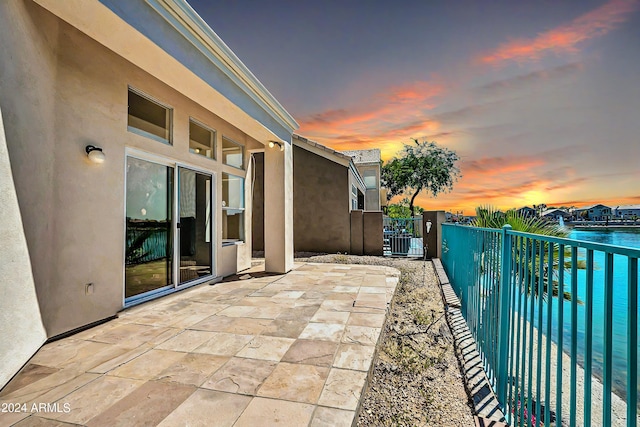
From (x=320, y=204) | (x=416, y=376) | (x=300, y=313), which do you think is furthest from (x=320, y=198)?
(x=416, y=376)

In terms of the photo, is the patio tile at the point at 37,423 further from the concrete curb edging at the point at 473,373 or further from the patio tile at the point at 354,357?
the concrete curb edging at the point at 473,373

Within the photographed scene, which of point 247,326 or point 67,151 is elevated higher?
point 67,151

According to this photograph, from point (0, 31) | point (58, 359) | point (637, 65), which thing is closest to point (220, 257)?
point (58, 359)

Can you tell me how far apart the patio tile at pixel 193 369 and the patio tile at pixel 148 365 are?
0.08m

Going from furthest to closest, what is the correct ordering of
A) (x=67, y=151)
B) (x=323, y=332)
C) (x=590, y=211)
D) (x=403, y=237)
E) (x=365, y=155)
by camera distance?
(x=365, y=155) < (x=590, y=211) < (x=403, y=237) < (x=323, y=332) < (x=67, y=151)

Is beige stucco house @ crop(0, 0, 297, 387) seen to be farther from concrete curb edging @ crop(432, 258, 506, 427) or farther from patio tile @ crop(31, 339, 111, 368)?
concrete curb edging @ crop(432, 258, 506, 427)

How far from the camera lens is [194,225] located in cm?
568

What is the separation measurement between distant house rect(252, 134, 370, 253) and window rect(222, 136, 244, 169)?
3774 mm

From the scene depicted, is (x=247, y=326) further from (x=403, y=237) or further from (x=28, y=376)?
(x=403, y=237)

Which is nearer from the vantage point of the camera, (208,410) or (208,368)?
(208,410)

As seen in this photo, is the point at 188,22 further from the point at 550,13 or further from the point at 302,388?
the point at 550,13

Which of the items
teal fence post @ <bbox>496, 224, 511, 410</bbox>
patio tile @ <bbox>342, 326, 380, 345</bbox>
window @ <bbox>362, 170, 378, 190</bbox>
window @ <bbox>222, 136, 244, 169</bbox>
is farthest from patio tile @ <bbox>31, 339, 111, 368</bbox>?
window @ <bbox>362, 170, 378, 190</bbox>

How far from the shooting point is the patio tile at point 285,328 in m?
3.44

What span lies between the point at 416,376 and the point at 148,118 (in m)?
5.29
